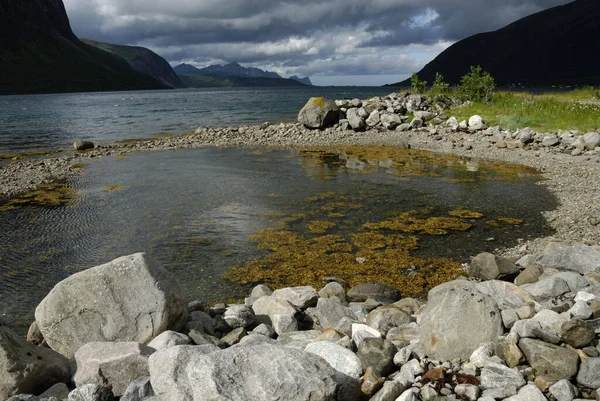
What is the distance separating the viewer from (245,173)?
2861 centimetres

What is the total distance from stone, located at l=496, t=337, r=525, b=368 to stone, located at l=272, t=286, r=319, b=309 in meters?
4.61

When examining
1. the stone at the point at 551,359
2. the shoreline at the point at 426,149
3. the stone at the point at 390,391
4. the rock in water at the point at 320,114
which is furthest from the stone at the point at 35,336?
the rock in water at the point at 320,114

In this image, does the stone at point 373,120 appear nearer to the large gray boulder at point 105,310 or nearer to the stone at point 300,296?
the stone at point 300,296

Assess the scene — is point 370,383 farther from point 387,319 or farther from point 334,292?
point 334,292

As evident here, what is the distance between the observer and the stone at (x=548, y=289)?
9438mm

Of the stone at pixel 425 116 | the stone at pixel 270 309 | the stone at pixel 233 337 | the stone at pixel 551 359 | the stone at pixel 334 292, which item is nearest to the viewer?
the stone at pixel 551 359

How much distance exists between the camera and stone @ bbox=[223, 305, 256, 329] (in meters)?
9.43

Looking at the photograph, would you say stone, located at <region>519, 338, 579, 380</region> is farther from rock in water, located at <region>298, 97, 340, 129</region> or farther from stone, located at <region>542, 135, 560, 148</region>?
rock in water, located at <region>298, 97, 340, 129</region>

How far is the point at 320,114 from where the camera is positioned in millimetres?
46656

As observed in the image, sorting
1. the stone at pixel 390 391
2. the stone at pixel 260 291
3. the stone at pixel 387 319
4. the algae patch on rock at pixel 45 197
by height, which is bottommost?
the stone at pixel 260 291

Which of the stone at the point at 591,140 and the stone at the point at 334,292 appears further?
the stone at the point at 591,140

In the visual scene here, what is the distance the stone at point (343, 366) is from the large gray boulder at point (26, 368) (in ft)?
12.9

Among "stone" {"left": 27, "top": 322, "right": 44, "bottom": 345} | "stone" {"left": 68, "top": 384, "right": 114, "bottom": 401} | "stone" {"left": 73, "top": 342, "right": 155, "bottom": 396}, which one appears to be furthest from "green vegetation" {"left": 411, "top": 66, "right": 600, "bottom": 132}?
"stone" {"left": 68, "top": 384, "right": 114, "bottom": 401}

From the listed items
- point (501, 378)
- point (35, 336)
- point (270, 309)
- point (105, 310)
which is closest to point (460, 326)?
point (501, 378)
